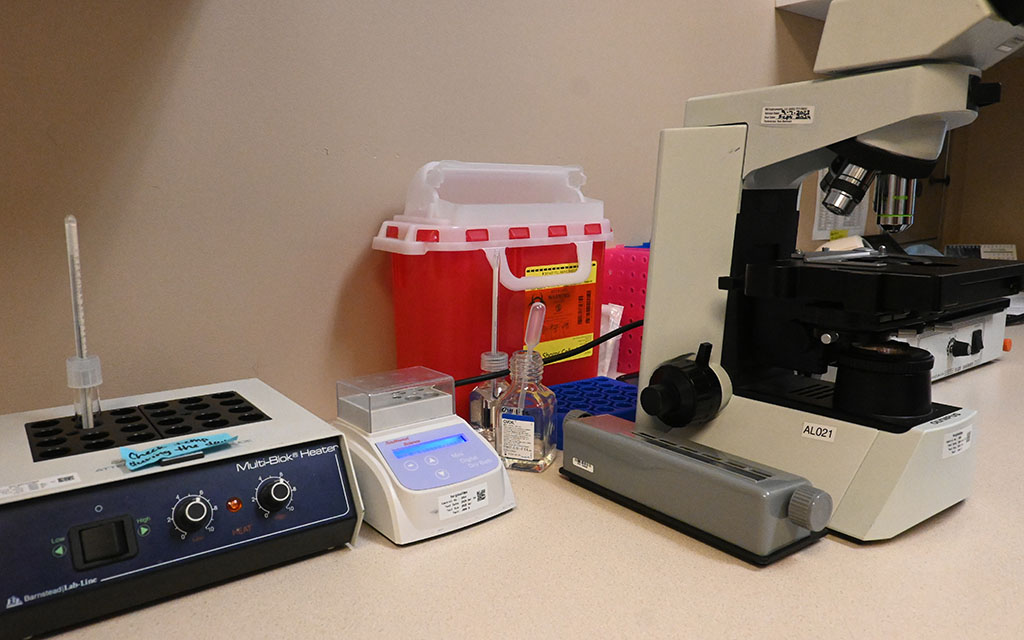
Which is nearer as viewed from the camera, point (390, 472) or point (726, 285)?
point (390, 472)

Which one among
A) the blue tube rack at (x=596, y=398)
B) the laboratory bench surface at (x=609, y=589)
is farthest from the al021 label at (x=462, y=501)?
the blue tube rack at (x=596, y=398)

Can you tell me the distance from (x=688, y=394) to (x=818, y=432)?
0.50ft

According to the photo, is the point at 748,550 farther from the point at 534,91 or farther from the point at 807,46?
the point at 807,46

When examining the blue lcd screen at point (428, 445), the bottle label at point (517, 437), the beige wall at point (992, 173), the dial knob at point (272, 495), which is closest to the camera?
the dial knob at point (272, 495)

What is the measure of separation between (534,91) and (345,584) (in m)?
0.95

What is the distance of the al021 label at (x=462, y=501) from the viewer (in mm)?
767

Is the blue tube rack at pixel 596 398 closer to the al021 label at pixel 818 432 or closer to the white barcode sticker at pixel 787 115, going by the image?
the al021 label at pixel 818 432

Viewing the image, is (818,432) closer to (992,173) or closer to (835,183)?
(835,183)

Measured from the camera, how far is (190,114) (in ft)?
3.07

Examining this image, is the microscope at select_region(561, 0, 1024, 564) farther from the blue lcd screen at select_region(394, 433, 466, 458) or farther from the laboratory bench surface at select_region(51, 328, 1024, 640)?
the blue lcd screen at select_region(394, 433, 466, 458)

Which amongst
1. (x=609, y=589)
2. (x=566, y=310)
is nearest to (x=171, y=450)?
(x=609, y=589)

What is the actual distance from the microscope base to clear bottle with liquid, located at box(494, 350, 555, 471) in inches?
10.9

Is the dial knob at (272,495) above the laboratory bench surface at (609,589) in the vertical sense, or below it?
above

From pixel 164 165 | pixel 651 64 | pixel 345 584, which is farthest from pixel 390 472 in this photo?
pixel 651 64
